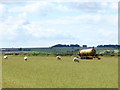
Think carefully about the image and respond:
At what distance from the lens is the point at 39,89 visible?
50.7 ft

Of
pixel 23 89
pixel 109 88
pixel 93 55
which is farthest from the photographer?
pixel 93 55

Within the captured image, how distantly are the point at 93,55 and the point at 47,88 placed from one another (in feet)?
193

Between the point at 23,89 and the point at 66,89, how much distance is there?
2.68 meters

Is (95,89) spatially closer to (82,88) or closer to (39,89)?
(82,88)

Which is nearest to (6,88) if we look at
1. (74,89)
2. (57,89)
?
(57,89)

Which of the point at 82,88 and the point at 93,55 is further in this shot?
the point at 93,55

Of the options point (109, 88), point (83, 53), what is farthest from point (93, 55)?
point (109, 88)

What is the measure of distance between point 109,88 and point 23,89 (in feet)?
18.5

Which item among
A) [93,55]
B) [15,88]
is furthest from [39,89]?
[93,55]

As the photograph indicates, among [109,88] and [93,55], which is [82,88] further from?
[93,55]

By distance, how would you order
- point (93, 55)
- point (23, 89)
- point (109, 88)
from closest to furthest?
point (23, 89) < point (109, 88) < point (93, 55)

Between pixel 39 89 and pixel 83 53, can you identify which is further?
pixel 83 53

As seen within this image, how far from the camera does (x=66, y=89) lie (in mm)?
15578

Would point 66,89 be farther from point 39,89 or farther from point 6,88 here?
point 6,88
